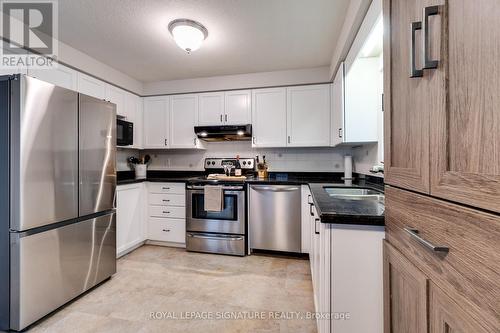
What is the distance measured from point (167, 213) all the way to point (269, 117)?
6.35 ft

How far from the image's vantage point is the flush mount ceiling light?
6.54 ft

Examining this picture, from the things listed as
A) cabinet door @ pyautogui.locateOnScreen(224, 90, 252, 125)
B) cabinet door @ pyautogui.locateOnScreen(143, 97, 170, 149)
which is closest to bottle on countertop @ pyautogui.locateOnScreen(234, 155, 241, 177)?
cabinet door @ pyautogui.locateOnScreen(224, 90, 252, 125)

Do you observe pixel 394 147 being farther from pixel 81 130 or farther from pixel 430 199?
pixel 81 130

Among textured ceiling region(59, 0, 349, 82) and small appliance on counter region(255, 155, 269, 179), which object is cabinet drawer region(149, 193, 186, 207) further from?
textured ceiling region(59, 0, 349, 82)

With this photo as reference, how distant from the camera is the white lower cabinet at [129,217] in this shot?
2.82 m

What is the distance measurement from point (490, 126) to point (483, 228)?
8.2 inches

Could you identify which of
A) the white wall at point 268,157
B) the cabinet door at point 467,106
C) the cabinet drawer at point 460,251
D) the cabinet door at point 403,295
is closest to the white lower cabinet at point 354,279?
the cabinet door at point 403,295

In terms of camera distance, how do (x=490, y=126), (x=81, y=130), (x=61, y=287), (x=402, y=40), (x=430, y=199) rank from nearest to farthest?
1. (x=490, y=126)
2. (x=430, y=199)
3. (x=402, y=40)
4. (x=61, y=287)
5. (x=81, y=130)

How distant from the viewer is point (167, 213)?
3.24 m

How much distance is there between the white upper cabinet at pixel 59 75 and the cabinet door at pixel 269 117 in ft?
6.88

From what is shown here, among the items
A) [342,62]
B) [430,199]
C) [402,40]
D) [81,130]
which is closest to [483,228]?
[430,199]

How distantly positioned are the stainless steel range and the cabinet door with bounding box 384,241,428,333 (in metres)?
2.07

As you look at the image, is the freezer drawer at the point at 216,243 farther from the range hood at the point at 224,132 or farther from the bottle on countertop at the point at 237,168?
the range hood at the point at 224,132

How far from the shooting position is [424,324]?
69 centimetres
